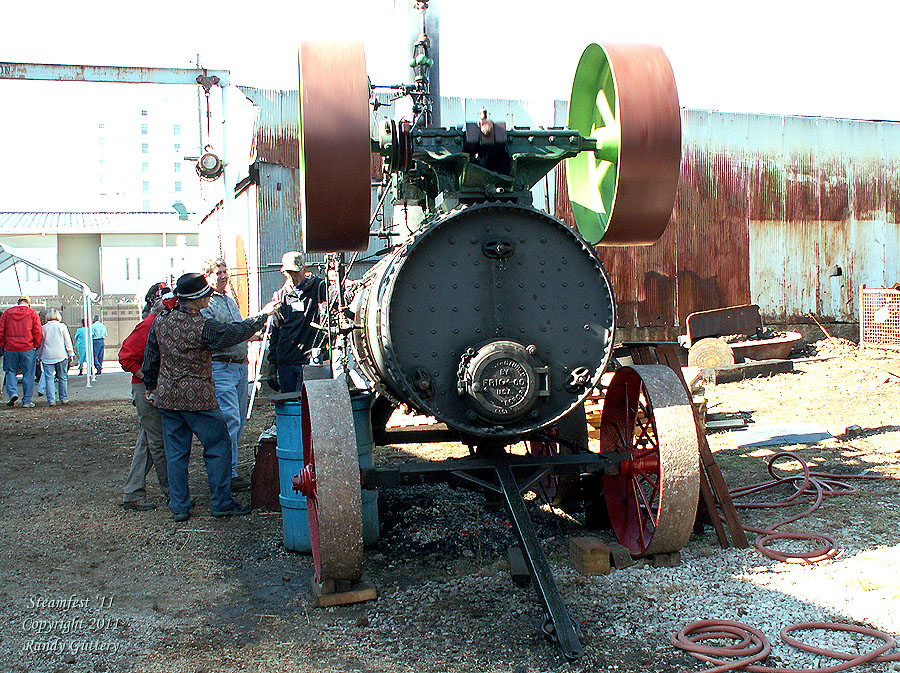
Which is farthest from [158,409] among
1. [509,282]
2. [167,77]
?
[167,77]

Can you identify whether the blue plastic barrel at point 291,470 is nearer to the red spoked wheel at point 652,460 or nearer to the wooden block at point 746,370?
the red spoked wheel at point 652,460

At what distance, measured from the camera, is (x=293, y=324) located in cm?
654

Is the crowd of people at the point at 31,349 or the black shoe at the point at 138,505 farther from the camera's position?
the crowd of people at the point at 31,349

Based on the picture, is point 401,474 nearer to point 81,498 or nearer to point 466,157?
point 466,157

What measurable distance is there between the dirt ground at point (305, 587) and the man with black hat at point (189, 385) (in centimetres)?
22

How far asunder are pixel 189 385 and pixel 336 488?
2146 mm

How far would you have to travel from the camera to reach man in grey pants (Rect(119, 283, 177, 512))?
570 centimetres

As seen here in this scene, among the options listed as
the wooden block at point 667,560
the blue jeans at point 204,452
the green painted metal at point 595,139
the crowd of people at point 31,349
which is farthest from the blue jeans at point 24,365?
the wooden block at point 667,560

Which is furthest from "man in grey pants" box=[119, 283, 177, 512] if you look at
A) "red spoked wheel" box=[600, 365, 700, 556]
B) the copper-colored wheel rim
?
"red spoked wheel" box=[600, 365, 700, 556]

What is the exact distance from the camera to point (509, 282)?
379cm

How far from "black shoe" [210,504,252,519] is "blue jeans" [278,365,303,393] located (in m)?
1.38

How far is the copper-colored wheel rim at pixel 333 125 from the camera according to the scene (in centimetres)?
354

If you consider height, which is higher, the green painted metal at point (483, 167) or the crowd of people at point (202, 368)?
the green painted metal at point (483, 167)

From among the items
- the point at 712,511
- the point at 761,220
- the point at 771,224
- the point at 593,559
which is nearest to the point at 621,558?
the point at 593,559
